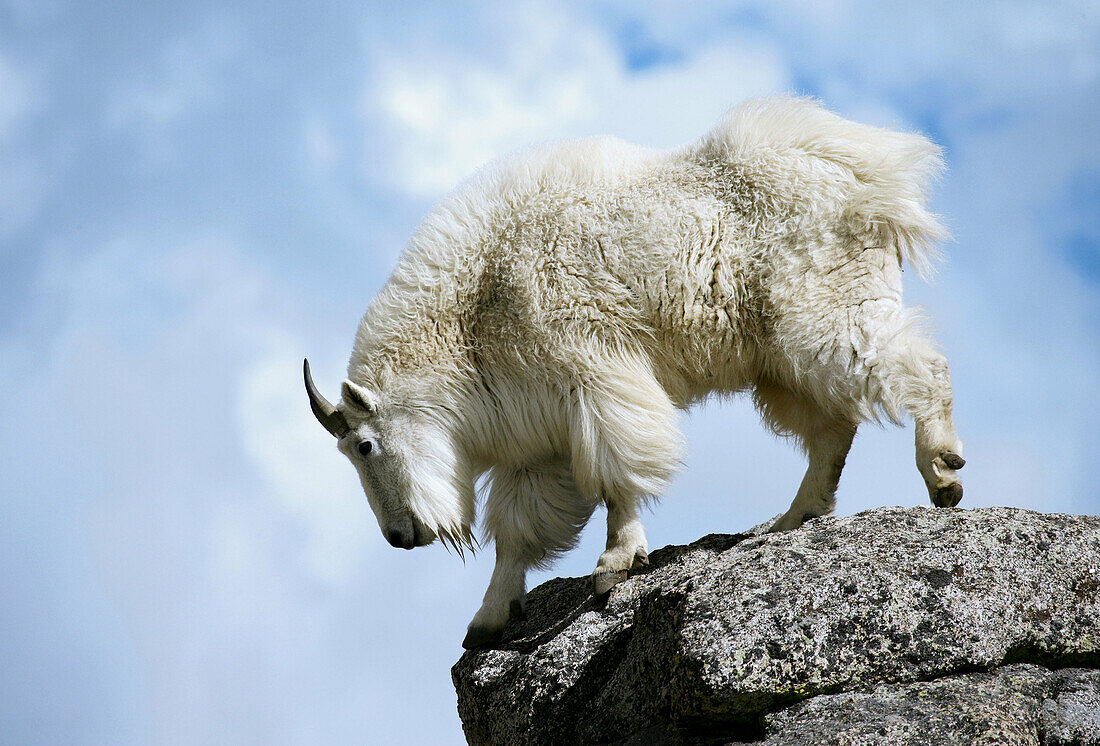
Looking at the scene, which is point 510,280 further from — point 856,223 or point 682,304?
point 856,223

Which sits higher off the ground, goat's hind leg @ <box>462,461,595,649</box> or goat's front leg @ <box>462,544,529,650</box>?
goat's hind leg @ <box>462,461,595,649</box>

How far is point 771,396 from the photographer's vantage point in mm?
6340

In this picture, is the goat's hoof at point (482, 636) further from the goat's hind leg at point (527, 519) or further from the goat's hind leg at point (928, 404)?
the goat's hind leg at point (928, 404)

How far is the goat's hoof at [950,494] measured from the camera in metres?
5.46

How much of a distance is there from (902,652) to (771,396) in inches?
94.2

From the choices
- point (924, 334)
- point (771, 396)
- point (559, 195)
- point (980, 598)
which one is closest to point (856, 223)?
point (924, 334)

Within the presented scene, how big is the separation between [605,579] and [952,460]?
1.80 meters

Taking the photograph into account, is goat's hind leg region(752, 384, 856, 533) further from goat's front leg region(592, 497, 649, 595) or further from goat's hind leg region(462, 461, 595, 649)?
goat's hind leg region(462, 461, 595, 649)

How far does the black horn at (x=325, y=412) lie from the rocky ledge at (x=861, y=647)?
2031 millimetres

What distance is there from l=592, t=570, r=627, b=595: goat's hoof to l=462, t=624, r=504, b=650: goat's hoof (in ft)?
2.46

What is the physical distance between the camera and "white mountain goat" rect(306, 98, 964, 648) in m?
5.62

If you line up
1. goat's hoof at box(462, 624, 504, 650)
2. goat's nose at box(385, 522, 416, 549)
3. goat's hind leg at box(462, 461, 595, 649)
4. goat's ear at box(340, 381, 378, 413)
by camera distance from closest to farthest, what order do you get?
goat's hoof at box(462, 624, 504, 650)
goat's ear at box(340, 381, 378, 413)
goat's hind leg at box(462, 461, 595, 649)
goat's nose at box(385, 522, 416, 549)

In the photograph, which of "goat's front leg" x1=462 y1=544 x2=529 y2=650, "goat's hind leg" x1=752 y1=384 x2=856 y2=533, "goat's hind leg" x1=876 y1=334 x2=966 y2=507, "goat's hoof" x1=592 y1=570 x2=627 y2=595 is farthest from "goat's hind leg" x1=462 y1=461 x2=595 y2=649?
"goat's hind leg" x1=876 y1=334 x2=966 y2=507

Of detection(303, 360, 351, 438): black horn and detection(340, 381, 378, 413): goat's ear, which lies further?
detection(303, 360, 351, 438): black horn
